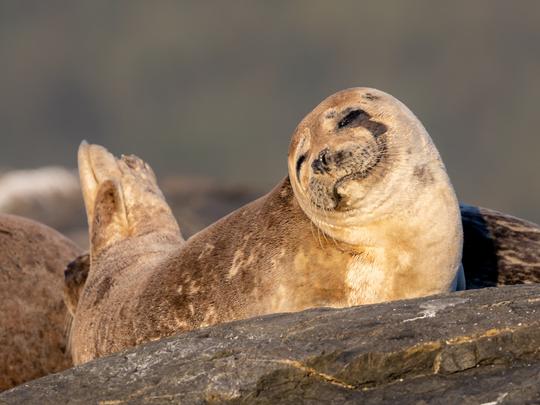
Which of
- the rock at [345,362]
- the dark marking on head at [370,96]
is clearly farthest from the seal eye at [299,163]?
the rock at [345,362]

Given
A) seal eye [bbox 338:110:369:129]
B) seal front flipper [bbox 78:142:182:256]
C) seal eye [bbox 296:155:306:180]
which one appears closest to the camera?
seal eye [bbox 338:110:369:129]

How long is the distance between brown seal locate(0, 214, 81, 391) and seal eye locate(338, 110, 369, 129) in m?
3.38

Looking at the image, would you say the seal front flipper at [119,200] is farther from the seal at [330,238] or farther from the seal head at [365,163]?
the seal head at [365,163]

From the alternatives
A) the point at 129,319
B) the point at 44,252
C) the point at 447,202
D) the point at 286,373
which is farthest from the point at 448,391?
the point at 44,252

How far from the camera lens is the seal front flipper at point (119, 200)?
866 centimetres

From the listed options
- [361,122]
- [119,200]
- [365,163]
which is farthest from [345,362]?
[119,200]

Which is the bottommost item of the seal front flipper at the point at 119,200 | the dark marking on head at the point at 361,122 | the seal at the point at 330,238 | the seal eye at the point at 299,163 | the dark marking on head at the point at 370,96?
the seal at the point at 330,238

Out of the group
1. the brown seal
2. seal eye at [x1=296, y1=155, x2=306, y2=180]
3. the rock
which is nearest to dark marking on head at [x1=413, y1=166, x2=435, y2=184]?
seal eye at [x1=296, y1=155, x2=306, y2=180]

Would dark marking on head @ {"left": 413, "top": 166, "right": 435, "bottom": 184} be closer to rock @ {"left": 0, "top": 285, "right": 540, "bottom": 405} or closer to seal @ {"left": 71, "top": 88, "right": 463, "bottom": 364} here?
seal @ {"left": 71, "top": 88, "right": 463, "bottom": 364}

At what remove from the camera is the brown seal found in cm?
875

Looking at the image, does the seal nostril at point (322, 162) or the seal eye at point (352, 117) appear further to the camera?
the seal eye at point (352, 117)

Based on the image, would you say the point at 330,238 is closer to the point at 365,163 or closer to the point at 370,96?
the point at 365,163

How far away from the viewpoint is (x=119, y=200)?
8.86 m

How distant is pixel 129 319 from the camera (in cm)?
725
